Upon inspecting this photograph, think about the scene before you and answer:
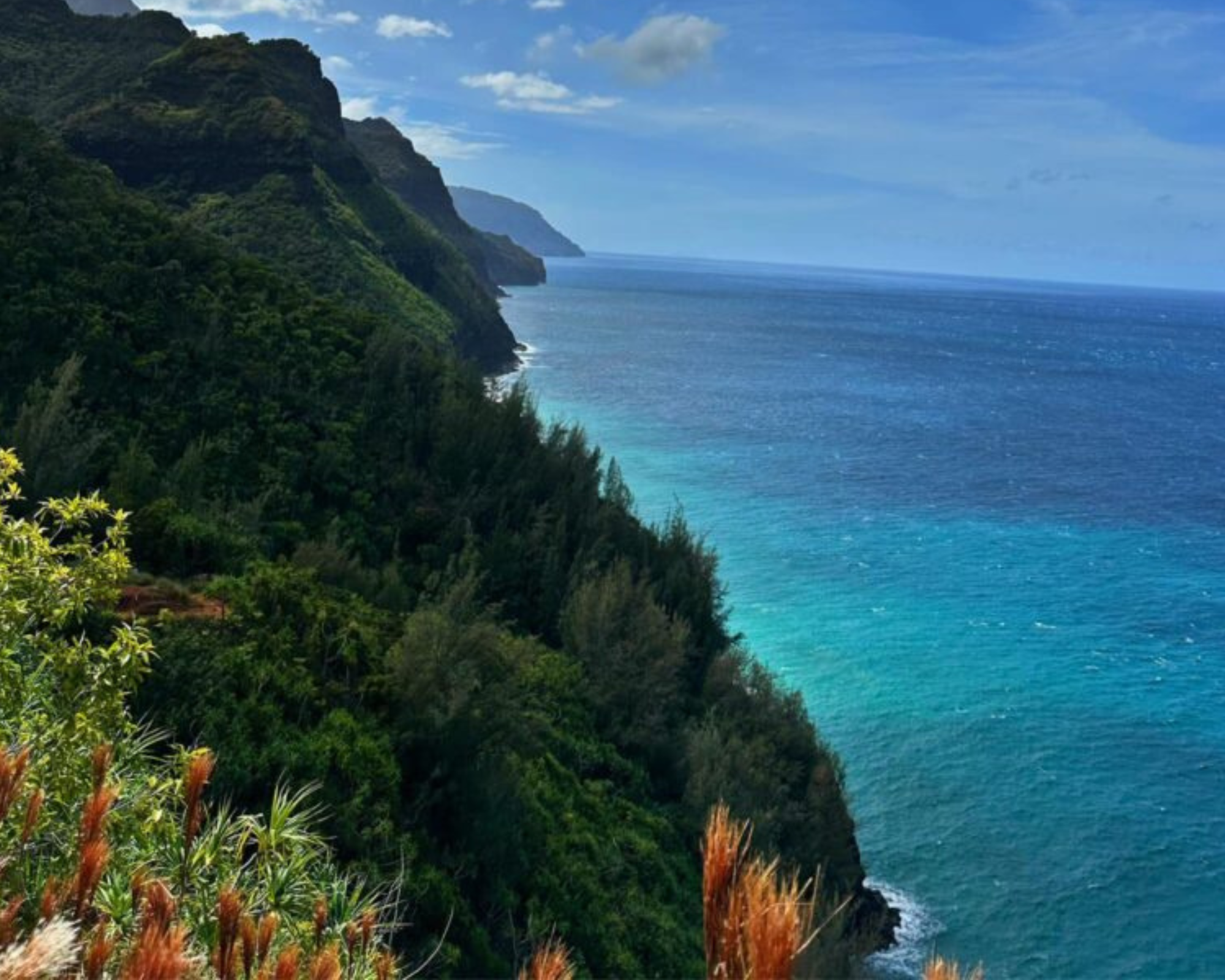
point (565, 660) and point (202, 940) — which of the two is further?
point (565, 660)

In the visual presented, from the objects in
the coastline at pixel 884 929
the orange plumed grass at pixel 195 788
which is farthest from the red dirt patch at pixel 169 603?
the coastline at pixel 884 929

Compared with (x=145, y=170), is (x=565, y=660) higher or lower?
lower

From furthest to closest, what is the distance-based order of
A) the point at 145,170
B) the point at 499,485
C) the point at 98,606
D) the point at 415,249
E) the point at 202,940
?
the point at 415,249 < the point at 145,170 < the point at 499,485 < the point at 98,606 < the point at 202,940

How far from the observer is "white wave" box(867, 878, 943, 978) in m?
21.8

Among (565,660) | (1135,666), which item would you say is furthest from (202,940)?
(1135,666)

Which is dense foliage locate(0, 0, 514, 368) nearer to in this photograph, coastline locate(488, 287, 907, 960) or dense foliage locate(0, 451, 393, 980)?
coastline locate(488, 287, 907, 960)

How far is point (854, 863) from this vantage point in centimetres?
2303

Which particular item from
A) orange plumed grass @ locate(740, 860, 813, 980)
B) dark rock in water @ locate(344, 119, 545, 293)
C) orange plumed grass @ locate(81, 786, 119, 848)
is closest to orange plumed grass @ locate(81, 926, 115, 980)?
orange plumed grass @ locate(81, 786, 119, 848)

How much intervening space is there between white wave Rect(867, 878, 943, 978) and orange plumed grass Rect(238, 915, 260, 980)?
20570 mm

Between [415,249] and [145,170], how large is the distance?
25299mm

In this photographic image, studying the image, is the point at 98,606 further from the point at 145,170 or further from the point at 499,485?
the point at 145,170

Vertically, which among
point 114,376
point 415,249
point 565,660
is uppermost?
point 415,249

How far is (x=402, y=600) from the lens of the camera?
21344mm

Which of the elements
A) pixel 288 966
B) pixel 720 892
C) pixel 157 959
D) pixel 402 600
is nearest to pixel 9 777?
pixel 157 959
